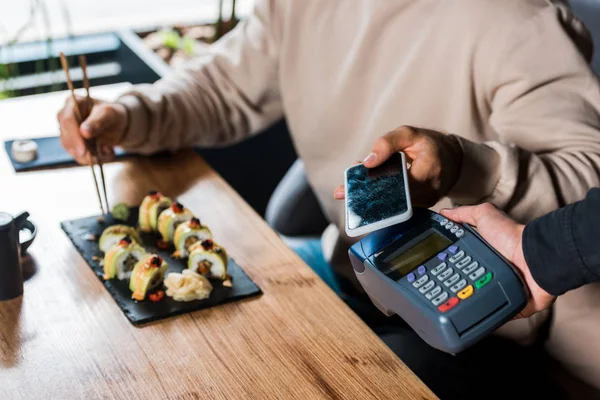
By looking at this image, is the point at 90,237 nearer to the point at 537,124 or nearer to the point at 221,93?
the point at 221,93

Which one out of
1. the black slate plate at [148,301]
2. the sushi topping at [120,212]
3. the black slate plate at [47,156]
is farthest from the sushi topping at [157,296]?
the black slate plate at [47,156]

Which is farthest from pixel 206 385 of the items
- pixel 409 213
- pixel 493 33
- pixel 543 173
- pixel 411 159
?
pixel 493 33

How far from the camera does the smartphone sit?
3.10 feet

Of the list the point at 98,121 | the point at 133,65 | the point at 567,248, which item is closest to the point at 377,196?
the point at 567,248

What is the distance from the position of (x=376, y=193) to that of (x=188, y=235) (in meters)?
0.36

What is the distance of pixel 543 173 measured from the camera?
1.16 meters

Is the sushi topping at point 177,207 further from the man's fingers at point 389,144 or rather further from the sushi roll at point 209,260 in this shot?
the man's fingers at point 389,144

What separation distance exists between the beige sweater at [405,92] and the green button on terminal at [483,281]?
0.91 feet

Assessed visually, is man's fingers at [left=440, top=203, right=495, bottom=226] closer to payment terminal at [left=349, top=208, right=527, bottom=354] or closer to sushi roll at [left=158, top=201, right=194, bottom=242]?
payment terminal at [left=349, top=208, right=527, bottom=354]

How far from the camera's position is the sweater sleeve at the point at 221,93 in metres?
1.54

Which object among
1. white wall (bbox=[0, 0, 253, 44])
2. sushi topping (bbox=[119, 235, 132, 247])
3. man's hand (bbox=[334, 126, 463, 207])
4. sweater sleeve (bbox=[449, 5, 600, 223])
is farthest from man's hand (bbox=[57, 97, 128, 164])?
white wall (bbox=[0, 0, 253, 44])

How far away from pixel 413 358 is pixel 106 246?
0.51 meters

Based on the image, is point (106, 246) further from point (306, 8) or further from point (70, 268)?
point (306, 8)

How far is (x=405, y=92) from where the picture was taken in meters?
1.42
